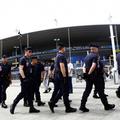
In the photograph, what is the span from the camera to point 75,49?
40.4 m

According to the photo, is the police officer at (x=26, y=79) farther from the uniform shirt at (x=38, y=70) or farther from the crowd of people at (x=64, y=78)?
the uniform shirt at (x=38, y=70)

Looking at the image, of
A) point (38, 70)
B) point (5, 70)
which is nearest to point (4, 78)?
point (5, 70)

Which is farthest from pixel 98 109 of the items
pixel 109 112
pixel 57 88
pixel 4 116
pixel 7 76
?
pixel 7 76

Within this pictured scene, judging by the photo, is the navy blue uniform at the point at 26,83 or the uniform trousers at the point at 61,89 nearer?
the uniform trousers at the point at 61,89

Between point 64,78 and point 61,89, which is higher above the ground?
point 64,78

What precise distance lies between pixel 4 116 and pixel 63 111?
140 centimetres

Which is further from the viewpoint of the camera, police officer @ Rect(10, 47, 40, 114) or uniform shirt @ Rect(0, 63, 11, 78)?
uniform shirt @ Rect(0, 63, 11, 78)

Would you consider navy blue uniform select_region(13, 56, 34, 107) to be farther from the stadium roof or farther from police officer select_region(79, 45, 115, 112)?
the stadium roof

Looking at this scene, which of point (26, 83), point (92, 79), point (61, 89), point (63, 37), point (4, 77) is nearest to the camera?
point (92, 79)

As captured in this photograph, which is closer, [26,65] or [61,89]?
[61,89]

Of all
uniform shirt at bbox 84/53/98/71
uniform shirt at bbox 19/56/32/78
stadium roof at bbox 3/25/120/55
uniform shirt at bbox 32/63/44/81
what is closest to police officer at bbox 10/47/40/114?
uniform shirt at bbox 19/56/32/78

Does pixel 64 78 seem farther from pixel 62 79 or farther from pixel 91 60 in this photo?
pixel 91 60

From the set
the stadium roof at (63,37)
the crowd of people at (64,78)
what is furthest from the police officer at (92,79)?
the stadium roof at (63,37)

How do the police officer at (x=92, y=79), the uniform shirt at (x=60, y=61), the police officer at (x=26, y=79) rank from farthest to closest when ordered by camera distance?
the police officer at (x=26, y=79) → the uniform shirt at (x=60, y=61) → the police officer at (x=92, y=79)
